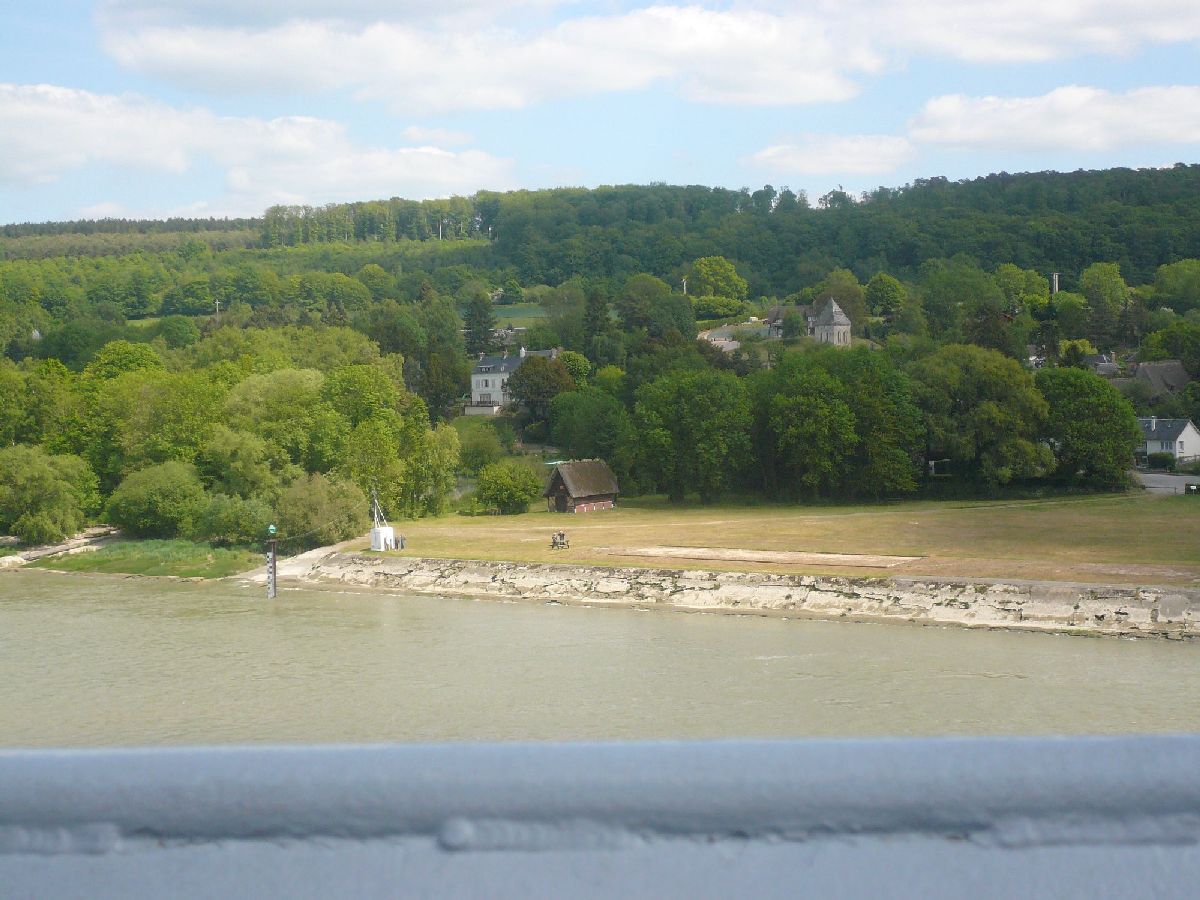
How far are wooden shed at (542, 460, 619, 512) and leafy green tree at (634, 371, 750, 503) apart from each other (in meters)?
1.72

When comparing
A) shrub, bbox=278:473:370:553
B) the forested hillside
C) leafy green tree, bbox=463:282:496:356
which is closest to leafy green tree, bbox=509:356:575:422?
the forested hillside

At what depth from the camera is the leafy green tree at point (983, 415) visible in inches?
1492

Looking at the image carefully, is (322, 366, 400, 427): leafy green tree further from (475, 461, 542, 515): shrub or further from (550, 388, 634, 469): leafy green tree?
(550, 388, 634, 469): leafy green tree

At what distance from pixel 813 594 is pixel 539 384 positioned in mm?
32257

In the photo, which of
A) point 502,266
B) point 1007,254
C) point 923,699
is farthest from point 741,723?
point 502,266

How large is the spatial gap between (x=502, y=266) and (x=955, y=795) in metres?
104

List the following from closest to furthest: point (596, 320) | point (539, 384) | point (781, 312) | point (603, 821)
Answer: point (603, 821)
point (539, 384)
point (596, 320)
point (781, 312)

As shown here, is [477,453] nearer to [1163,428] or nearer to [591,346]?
[591,346]

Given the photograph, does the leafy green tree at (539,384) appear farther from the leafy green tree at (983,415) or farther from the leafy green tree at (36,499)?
the leafy green tree at (36,499)

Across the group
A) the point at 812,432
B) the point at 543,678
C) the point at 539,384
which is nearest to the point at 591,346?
the point at 539,384

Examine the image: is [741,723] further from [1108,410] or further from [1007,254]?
[1007,254]

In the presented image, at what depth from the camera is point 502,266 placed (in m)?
104

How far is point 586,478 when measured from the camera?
41.2 metres

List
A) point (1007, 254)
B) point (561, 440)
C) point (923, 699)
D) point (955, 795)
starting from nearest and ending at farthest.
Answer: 1. point (955, 795)
2. point (923, 699)
3. point (561, 440)
4. point (1007, 254)
